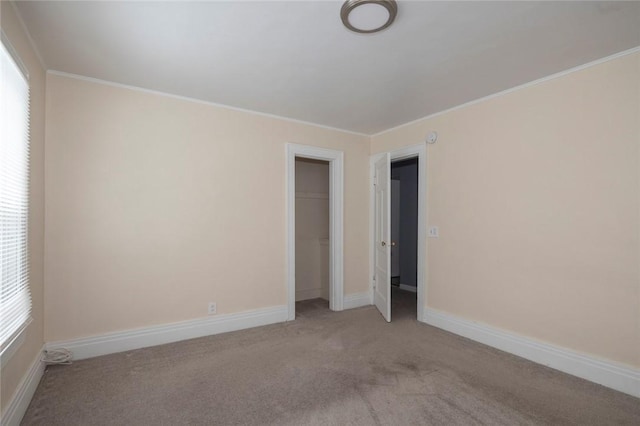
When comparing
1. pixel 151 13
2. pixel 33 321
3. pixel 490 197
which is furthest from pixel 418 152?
pixel 33 321

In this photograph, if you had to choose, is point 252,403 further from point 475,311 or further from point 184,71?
point 184,71

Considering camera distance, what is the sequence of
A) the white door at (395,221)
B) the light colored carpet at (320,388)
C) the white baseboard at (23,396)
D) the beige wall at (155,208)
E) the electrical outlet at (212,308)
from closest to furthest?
1. the white baseboard at (23,396)
2. the light colored carpet at (320,388)
3. the beige wall at (155,208)
4. the electrical outlet at (212,308)
5. the white door at (395,221)

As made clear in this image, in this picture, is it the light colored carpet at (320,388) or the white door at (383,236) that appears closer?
the light colored carpet at (320,388)

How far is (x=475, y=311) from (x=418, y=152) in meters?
1.90

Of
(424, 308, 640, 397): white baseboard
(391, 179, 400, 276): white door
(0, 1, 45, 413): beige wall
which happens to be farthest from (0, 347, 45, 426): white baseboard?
Answer: (391, 179, 400, 276): white door

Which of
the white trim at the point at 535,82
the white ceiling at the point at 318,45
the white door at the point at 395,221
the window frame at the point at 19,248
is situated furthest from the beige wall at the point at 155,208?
the white door at the point at 395,221

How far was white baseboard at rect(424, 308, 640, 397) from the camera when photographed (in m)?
2.29

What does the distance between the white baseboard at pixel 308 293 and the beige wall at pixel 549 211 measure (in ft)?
6.37

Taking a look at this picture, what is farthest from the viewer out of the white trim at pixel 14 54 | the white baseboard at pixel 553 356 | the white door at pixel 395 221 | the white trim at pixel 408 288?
the white door at pixel 395 221

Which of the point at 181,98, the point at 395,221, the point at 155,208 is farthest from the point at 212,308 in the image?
the point at 395,221

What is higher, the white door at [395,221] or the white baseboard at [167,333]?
the white door at [395,221]

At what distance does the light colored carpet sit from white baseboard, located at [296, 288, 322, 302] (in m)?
1.61

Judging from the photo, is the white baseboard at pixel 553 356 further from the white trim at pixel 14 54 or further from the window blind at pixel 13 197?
the white trim at pixel 14 54

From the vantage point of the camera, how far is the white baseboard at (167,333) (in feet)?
9.05
